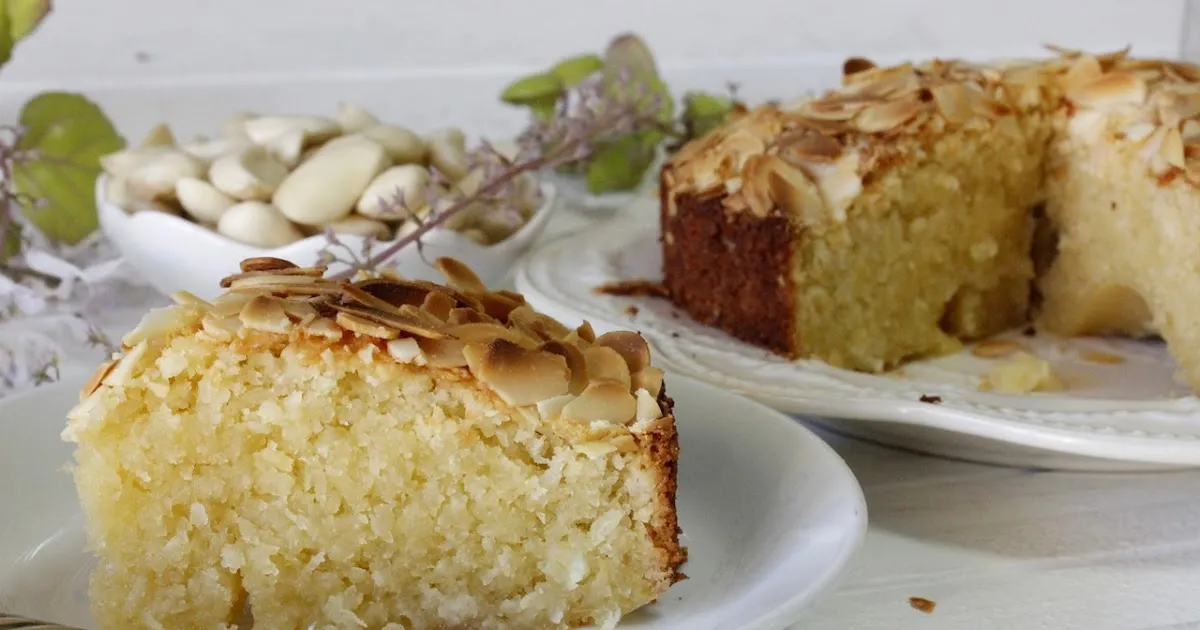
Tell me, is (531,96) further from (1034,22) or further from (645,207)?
(1034,22)

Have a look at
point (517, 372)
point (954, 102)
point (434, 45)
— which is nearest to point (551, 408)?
point (517, 372)

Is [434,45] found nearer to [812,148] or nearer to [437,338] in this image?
[812,148]

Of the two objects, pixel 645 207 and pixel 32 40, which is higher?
pixel 32 40

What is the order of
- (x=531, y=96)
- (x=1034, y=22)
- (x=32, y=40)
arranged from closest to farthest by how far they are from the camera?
(x=531, y=96), (x=32, y=40), (x=1034, y=22)

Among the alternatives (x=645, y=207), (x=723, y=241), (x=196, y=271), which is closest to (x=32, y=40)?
(x=196, y=271)

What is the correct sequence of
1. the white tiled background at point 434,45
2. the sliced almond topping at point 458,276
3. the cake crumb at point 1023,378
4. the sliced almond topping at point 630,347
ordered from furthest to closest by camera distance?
the white tiled background at point 434,45 < the cake crumb at point 1023,378 < the sliced almond topping at point 458,276 < the sliced almond topping at point 630,347

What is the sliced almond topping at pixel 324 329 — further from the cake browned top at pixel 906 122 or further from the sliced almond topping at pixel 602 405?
the cake browned top at pixel 906 122

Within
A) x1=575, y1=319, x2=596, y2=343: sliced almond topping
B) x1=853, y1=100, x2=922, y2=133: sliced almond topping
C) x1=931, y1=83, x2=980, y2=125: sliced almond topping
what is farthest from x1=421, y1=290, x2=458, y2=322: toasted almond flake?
x1=931, y1=83, x2=980, y2=125: sliced almond topping

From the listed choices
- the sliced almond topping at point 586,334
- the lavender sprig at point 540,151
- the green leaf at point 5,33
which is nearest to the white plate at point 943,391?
the lavender sprig at point 540,151
